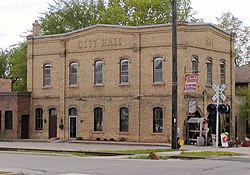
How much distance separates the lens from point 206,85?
42.7 m

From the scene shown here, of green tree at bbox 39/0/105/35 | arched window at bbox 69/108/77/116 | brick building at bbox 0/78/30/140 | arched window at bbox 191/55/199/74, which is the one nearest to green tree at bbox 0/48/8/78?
green tree at bbox 39/0/105/35

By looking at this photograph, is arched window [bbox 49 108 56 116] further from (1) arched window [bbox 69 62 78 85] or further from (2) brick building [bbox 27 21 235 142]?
(1) arched window [bbox 69 62 78 85]

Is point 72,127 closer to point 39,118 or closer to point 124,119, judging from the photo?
point 39,118

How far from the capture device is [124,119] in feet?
142

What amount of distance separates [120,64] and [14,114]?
1093 centimetres

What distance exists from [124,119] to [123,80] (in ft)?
10.2

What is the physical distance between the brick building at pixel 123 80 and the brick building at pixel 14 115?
0.66 metres

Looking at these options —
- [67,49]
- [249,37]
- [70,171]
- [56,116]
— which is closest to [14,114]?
[56,116]

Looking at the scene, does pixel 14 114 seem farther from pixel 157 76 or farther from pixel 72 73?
pixel 157 76

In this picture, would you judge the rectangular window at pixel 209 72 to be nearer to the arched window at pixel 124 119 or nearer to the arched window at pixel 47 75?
the arched window at pixel 124 119

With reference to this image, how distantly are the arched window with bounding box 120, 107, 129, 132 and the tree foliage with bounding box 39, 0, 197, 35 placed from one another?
20.7 metres

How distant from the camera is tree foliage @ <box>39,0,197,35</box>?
6281 centimetres

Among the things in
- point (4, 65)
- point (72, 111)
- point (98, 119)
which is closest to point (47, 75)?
point (72, 111)

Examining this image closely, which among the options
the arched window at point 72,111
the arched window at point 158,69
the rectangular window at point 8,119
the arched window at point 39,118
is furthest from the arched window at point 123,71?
the rectangular window at point 8,119
